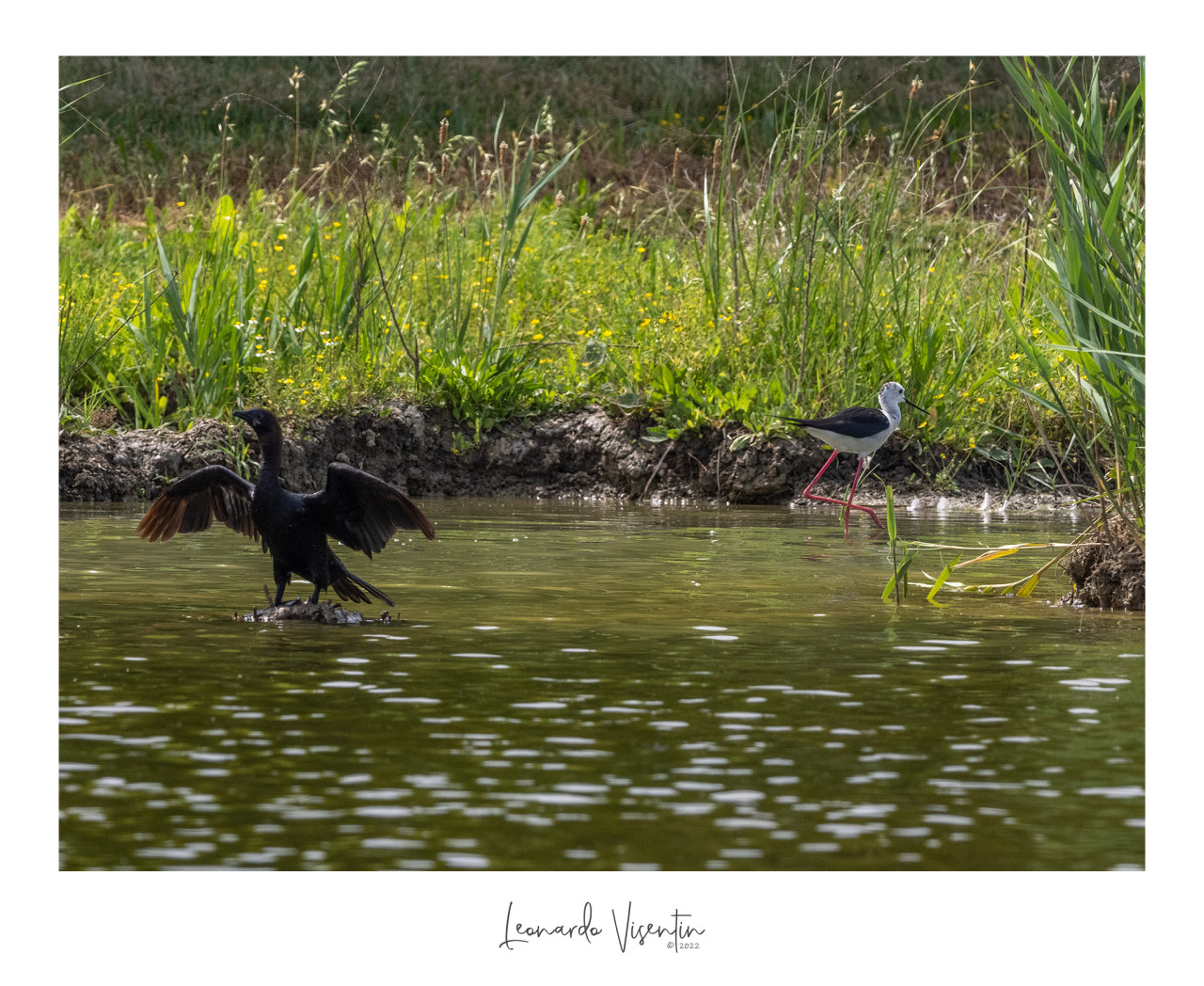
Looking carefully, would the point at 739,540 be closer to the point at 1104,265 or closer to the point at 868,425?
the point at 868,425

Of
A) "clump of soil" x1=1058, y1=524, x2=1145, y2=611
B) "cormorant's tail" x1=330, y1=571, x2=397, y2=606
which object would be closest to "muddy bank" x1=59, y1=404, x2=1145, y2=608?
"clump of soil" x1=1058, y1=524, x2=1145, y2=611

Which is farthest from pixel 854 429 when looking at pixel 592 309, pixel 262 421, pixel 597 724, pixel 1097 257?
pixel 597 724

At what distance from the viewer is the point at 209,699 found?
511cm

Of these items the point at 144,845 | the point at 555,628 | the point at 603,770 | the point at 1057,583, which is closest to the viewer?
the point at 144,845

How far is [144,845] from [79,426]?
24.5 ft

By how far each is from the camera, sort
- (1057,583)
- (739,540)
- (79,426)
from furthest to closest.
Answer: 1. (79,426)
2. (739,540)
3. (1057,583)

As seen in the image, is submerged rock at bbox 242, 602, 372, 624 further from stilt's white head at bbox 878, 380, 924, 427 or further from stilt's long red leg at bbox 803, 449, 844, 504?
stilt's white head at bbox 878, 380, 924, 427

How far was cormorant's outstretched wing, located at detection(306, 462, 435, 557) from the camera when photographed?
21.5 feet

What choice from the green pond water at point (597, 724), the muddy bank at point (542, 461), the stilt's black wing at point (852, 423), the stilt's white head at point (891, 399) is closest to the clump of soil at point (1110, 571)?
the green pond water at point (597, 724)

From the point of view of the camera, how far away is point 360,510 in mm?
6742

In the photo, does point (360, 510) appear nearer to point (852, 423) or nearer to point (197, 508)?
point (197, 508)

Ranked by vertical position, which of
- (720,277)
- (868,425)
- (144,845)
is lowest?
(144,845)

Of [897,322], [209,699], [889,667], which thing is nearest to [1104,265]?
[889,667]

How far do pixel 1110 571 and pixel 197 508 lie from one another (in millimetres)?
3720
